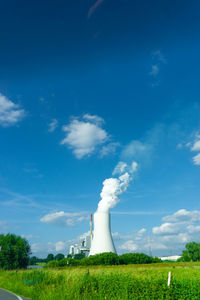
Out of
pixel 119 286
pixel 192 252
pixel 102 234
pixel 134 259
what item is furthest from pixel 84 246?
pixel 119 286

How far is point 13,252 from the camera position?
57.0 metres

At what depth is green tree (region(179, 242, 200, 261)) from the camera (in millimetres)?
90625

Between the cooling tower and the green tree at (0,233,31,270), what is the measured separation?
18.9 meters

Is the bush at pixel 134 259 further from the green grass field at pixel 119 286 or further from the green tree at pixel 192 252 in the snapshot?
the green grass field at pixel 119 286

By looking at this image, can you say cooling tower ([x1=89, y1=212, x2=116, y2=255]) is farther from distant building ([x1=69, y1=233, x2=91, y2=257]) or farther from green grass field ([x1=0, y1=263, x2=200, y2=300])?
green grass field ([x1=0, y1=263, x2=200, y2=300])

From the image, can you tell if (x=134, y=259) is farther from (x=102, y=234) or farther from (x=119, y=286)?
(x=119, y=286)

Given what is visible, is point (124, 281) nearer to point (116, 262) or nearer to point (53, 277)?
point (53, 277)

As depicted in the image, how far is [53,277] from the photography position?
46.1 feet

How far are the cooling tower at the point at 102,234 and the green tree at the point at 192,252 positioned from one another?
178 feet

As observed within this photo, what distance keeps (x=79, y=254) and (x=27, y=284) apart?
65.4 m

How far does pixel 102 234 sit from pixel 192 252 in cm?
5920

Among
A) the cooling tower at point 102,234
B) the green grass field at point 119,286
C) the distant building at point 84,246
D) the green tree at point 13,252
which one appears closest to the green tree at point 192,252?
the distant building at point 84,246

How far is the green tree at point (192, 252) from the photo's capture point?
297ft

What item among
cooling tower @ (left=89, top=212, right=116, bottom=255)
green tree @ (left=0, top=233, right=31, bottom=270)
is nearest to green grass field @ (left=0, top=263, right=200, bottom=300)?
cooling tower @ (left=89, top=212, right=116, bottom=255)
